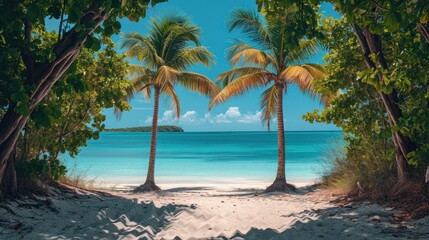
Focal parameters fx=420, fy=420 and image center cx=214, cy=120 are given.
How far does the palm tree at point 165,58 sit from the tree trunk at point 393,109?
9.98 meters

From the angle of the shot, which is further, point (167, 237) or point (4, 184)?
point (4, 184)

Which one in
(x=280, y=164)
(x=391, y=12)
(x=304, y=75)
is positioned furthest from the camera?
(x=280, y=164)

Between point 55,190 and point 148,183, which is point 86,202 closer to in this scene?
point 55,190

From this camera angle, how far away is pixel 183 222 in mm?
6719

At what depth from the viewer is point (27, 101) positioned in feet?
17.5

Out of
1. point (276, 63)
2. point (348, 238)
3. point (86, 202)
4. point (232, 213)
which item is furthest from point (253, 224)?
point (276, 63)

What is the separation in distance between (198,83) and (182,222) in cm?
1170

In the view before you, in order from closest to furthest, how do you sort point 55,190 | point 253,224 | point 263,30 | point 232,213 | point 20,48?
point 20,48 → point 253,224 → point 232,213 → point 55,190 → point 263,30

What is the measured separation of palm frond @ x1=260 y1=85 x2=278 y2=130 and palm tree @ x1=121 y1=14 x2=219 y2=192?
205 centimetres

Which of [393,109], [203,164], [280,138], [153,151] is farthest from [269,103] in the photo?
[203,164]

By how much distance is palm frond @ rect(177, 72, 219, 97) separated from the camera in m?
17.7

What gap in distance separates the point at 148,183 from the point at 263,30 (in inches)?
309

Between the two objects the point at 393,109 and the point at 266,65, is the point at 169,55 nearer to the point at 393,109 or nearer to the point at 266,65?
the point at 266,65

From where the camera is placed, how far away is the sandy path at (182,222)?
565 centimetres
